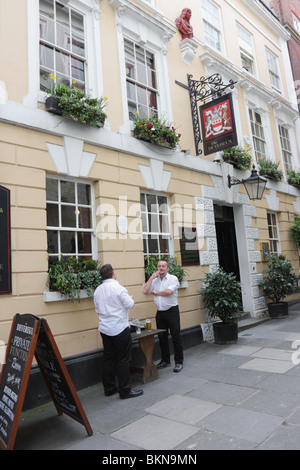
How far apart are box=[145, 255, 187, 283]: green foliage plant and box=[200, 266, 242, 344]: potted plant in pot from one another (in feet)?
2.38

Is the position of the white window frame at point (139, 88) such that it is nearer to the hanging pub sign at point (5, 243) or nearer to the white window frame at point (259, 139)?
the hanging pub sign at point (5, 243)

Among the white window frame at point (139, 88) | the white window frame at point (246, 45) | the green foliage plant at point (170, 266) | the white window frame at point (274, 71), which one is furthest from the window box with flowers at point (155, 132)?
the white window frame at point (274, 71)

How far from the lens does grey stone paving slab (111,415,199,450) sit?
338 centimetres

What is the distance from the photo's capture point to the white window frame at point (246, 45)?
1184cm

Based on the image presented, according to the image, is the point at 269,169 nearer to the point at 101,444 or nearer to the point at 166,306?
the point at 166,306

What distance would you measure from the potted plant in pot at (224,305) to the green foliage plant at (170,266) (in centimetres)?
73

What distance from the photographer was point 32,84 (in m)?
5.62

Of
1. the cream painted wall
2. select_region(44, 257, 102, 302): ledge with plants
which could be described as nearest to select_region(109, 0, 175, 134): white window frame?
the cream painted wall

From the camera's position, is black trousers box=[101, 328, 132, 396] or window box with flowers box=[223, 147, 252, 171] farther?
window box with flowers box=[223, 147, 252, 171]

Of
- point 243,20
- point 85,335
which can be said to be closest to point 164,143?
point 85,335

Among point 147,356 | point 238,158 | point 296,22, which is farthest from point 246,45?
point 147,356

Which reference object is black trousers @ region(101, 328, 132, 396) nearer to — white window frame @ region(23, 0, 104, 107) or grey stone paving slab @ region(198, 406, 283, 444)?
grey stone paving slab @ region(198, 406, 283, 444)
